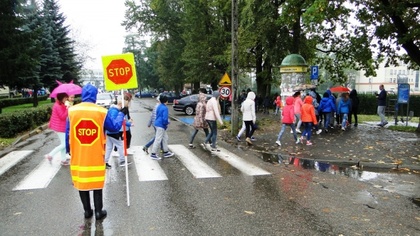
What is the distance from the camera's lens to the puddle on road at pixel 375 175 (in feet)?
22.7

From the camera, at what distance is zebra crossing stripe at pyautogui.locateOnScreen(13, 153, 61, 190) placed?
699 centimetres

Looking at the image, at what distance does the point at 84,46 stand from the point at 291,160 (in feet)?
192

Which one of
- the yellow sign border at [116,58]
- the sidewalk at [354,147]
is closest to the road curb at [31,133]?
the sidewalk at [354,147]

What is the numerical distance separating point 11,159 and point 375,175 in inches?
382

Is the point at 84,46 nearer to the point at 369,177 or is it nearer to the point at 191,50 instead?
the point at 191,50

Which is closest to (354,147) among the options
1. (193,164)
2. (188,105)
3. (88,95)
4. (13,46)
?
(193,164)

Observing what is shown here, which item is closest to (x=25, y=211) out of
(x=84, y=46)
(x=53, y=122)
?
(x=53, y=122)

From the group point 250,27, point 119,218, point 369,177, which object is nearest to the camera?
point 119,218

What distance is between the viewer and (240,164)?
902 centimetres

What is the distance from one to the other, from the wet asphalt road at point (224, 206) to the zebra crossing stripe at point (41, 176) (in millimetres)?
184

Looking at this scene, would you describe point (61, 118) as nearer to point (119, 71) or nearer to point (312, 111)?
point (119, 71)

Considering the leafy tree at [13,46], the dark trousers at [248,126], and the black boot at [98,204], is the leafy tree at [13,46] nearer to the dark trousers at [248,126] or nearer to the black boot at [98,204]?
the dark trousers at [248,126]

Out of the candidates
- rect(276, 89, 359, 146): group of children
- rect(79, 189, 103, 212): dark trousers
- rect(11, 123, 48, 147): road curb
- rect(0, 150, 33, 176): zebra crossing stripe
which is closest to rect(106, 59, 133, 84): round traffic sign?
rect(79, 189, 103, 212): dark trousers

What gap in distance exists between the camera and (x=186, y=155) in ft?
33.7
